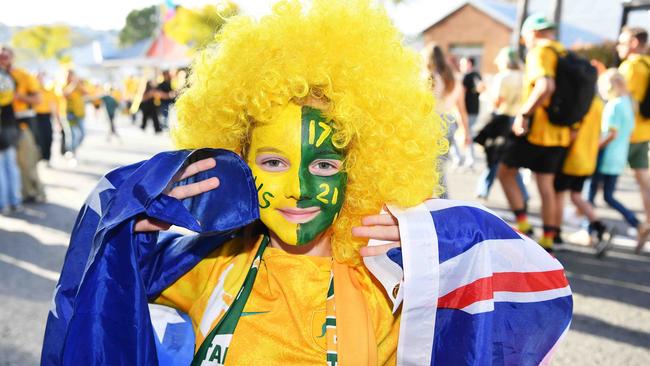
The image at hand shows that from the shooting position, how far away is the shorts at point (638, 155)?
5.12 meters

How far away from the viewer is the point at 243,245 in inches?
64.1

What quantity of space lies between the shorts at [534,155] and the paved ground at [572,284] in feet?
2.53

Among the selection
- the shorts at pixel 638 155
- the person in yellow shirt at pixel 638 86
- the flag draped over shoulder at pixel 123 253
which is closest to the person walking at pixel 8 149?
the flag draped over shoulder at pixel 123 253

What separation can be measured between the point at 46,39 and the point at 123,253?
74478 millimetres

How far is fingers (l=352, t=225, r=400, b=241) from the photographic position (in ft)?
4.68

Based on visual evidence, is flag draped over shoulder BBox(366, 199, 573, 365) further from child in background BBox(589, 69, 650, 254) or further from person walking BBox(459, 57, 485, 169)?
person walking BBox(459, 57, 485, 169)

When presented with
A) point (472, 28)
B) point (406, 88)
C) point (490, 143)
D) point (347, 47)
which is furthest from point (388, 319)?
point (472, 28)

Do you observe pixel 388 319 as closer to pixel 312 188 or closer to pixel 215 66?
pixel 312 188

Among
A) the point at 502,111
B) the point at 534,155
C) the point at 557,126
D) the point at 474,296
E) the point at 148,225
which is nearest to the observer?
the point at 474,296

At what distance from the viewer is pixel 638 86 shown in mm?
5145

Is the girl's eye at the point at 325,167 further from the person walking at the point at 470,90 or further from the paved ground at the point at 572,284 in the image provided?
the person walking at the point at 470,90

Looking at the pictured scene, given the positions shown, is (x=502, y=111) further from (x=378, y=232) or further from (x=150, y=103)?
(x=150, y=103)

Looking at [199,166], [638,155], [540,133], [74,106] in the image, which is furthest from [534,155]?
[74,106]

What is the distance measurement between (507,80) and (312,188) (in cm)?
451
